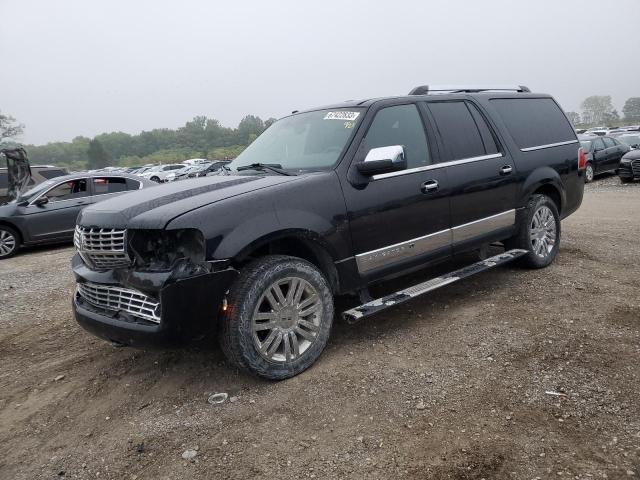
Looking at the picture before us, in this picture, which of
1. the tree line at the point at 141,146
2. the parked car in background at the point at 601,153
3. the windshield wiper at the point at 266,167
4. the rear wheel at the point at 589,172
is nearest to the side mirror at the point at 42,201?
the windshield wiper at the point at 266,167

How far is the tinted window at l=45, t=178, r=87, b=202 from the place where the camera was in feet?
31.0

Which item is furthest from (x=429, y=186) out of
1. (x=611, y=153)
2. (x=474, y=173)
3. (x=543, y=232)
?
(x=611, y=153)

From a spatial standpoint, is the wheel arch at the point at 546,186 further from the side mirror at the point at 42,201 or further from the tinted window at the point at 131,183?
the side mirror at the point at 42,201

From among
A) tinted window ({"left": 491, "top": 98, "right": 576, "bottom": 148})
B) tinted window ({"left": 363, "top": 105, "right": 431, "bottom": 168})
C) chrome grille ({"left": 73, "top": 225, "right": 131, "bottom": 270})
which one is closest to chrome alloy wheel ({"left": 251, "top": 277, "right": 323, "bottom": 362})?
chrome grille ({"left": 73, "top": 225, "right": 131, "bottom": 270})

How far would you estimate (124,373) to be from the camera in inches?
141

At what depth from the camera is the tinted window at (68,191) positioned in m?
9.45

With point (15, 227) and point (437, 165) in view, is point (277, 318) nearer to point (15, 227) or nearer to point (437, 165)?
point (437, 165)

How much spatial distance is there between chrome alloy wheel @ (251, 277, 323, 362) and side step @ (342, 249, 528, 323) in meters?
0.28

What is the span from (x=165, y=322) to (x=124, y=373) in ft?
3.47

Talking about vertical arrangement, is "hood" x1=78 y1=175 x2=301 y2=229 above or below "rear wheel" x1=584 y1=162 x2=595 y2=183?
above

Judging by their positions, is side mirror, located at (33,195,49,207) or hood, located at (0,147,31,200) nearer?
side mirror, located at (33,195,49,207)

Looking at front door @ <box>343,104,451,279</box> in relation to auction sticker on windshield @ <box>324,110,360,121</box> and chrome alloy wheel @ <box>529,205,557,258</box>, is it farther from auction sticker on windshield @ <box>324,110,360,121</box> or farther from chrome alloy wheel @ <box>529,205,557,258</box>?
chrome alloy wheel @ <box>529,205,557,258</box>

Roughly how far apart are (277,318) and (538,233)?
337 cm

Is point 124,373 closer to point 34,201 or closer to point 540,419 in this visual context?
point 540,419
